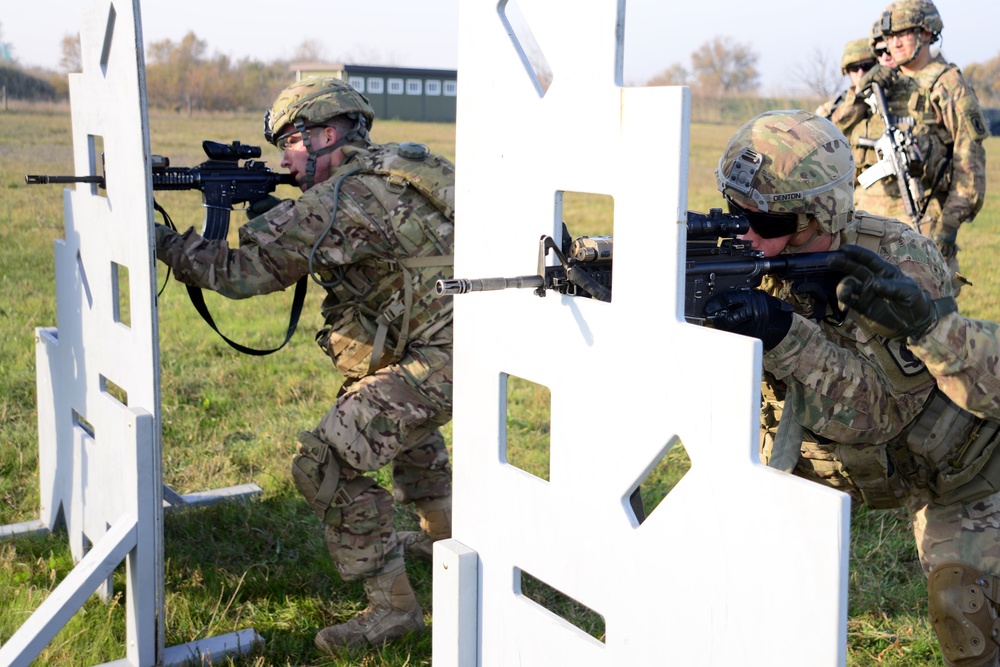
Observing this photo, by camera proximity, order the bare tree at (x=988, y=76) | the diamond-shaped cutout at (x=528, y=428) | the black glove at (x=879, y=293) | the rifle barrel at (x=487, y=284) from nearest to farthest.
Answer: the rifle barrel at (x=487, y=284), the black glove at (x=879, y=293), the diamond-shaped cutout at (x=528, y=428), the bare tree at (x=988, y=76)

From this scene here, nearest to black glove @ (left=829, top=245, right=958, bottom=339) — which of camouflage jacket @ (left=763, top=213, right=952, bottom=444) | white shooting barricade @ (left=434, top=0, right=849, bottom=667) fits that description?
camouflage jacket @ (left=763, top=213, right=952, bottom=444)

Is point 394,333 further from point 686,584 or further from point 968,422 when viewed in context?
point 686,584

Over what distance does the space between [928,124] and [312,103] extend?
4818mm

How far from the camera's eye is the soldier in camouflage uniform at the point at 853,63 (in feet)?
24.6

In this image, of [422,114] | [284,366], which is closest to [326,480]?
[284,366]

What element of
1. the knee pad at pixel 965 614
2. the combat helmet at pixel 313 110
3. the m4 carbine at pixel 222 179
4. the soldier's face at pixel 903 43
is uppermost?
the soldier's face at pixel 903 43

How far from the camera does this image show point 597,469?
2.11 m

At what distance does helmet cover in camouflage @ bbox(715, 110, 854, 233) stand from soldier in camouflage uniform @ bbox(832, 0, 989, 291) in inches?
173

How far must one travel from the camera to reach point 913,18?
6.80m

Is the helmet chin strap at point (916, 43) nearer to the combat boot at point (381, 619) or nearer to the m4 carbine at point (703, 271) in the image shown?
the m4 carbine at point (703, 271)

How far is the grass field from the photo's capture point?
3791mm

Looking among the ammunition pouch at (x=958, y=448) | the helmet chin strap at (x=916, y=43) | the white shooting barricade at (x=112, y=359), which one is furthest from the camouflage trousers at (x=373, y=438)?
the helmet chin strap at (x=916, y=43)

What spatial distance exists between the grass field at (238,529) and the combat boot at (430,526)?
0.35 ft

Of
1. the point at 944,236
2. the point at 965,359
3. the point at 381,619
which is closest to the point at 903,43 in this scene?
the point at 944,236
